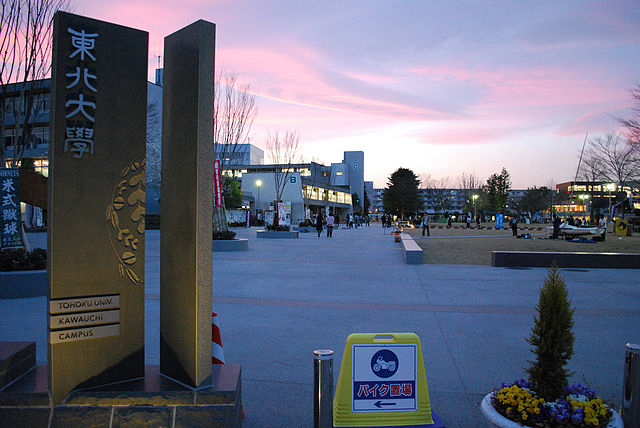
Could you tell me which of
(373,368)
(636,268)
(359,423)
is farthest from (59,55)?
(636,268)

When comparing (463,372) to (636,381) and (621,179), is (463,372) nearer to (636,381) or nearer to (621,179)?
(636,381)

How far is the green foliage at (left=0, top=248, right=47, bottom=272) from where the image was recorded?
8.40 m

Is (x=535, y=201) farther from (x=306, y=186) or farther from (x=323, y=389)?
(x=323, y=389)

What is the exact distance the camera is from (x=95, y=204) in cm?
308

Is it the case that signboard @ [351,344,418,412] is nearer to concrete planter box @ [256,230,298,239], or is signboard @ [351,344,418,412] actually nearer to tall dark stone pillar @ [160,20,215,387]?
tall dark stone pillar @ [160,20,215,387]

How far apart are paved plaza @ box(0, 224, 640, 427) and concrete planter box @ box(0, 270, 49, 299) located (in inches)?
11.1

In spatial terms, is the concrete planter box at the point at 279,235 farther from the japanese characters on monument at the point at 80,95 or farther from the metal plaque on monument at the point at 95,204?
the japanese characters on monument at the point at 80,95

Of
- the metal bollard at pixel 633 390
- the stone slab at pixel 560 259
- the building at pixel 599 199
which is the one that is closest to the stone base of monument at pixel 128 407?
the metal bollard at pixel 633 390

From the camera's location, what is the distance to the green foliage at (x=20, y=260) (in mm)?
8398

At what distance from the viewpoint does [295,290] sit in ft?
Answer: 29.9

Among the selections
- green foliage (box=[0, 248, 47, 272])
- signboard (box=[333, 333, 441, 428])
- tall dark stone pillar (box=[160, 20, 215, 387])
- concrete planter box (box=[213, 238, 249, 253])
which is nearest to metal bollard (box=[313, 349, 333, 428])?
signboard (box=[333, 333, 441, 428])

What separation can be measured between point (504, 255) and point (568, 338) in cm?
1152

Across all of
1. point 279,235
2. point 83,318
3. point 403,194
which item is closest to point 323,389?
point 83,318

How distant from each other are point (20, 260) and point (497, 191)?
105 metres
